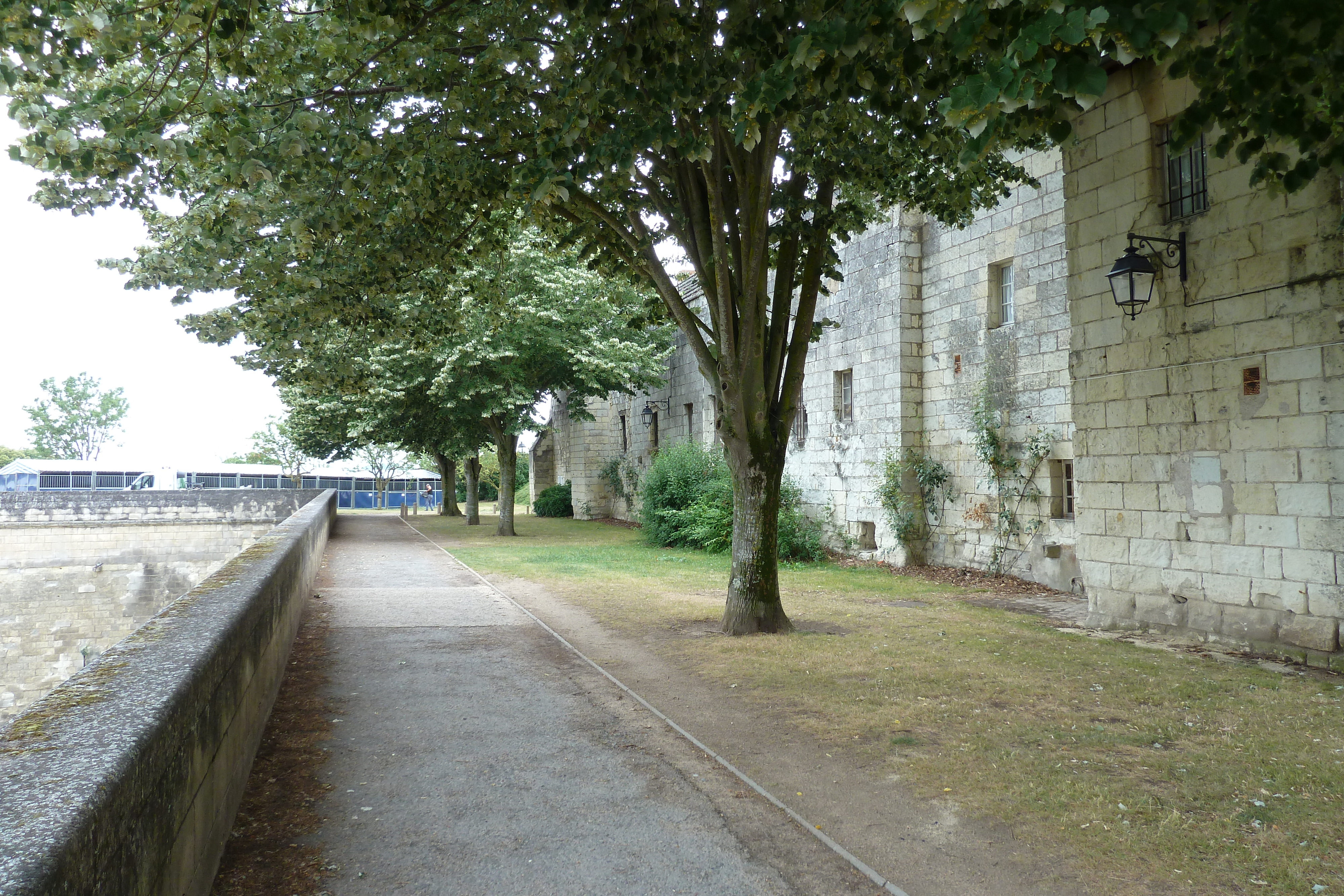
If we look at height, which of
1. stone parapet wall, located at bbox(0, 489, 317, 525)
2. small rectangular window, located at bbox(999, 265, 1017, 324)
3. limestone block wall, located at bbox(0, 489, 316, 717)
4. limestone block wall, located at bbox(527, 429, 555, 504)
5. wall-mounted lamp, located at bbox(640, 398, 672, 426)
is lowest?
limestone block wall, located at bbox(0, 489, 316, 717)

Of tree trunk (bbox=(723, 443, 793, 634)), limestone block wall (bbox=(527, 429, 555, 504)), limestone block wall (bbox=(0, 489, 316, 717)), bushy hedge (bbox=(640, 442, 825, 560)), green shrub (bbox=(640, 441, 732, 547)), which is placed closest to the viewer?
tree trunk (bbox=(723, 443, 793, 634))

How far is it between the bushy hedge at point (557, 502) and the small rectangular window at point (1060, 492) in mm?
22428

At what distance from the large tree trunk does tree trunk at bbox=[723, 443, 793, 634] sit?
14.9m

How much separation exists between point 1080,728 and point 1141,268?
4.92 m

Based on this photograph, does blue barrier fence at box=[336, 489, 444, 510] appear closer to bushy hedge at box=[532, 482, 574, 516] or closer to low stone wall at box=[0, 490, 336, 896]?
bushy hedge at box=[532, 482, 574, 516]

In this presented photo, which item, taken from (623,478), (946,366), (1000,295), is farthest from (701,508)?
(623,478)

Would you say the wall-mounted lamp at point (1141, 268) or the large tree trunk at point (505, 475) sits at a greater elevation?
the wall-mounted lamp at point (1141, 268)

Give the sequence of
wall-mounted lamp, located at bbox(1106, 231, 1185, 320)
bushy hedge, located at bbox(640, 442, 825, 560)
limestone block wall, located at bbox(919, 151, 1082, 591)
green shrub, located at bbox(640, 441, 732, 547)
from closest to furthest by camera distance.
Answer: wall-mounted lamp, located at bbox(1106, 231, 1185, 320) < limestone block wall, located at bbox(919, 151, 1082, 591) < bushy hedge, located at bbox(640, 442, 825, 560) < green shrub, located at bbox(640, 441, 732, 547)

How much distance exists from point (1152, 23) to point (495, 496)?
180 ft

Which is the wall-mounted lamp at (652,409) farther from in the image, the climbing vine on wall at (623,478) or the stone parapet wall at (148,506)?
the stone parapet wall at (148,506)

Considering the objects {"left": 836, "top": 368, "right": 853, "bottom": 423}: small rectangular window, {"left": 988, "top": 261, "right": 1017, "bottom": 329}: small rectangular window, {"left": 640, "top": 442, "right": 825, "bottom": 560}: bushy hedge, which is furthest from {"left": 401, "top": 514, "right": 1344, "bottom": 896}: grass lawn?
{"left": 836, "top": 368, "right": 853, "bottom": 423}: small rectangular window

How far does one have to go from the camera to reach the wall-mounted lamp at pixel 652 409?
25312 mm

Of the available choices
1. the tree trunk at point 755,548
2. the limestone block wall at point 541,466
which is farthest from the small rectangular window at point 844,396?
the limestone block wall at point 541,466

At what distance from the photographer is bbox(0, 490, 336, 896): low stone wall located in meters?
1.74
